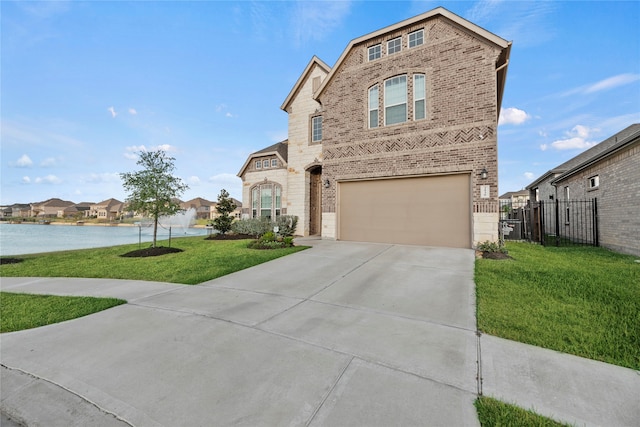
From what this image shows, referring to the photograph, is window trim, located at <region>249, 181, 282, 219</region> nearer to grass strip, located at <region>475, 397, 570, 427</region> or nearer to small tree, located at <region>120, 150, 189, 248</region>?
small tree, located at <region>120, 150, 189, 248</region>

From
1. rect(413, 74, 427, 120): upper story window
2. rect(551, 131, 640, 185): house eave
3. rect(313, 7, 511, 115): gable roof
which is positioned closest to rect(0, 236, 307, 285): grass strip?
rect(413, 74, 427, 120): upper story window

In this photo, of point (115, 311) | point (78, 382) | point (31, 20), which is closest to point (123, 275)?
point (115, 311)

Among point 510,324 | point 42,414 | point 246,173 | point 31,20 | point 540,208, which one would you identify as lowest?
point 42,414

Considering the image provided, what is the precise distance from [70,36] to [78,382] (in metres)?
12.6

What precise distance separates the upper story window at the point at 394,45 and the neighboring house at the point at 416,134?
4 cm

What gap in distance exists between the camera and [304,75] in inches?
578

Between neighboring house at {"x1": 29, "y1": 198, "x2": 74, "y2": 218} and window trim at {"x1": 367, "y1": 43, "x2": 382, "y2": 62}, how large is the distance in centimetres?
6573

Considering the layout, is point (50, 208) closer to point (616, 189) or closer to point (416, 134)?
point (416, 134)

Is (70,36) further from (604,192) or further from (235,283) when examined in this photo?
(604,192)

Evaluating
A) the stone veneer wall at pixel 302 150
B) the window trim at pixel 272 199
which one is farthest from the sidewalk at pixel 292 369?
the window trim at pixel 272 199

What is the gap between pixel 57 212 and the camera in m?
53.9

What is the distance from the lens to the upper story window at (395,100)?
996 centimetres

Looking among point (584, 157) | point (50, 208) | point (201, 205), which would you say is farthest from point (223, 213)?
point (50, 208)

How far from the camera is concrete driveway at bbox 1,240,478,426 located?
1.93 m
